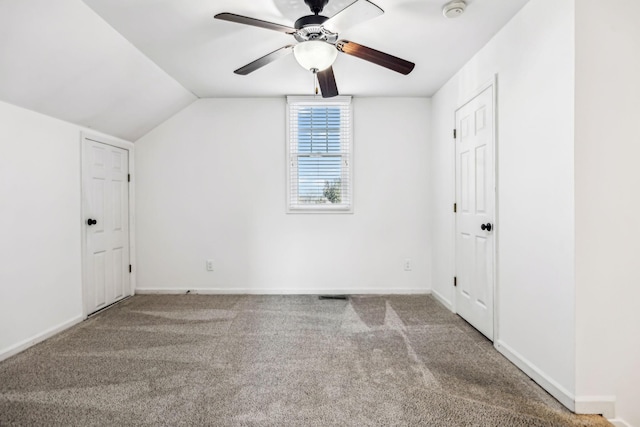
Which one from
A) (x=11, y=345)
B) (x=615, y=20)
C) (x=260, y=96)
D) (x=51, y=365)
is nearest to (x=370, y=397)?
(x=51, y=365)

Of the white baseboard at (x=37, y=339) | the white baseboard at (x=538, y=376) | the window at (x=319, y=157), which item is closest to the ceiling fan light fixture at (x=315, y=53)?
the window at (x=319, y=157)

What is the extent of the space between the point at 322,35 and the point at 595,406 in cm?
259

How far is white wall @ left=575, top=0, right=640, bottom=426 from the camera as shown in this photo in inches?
69.3

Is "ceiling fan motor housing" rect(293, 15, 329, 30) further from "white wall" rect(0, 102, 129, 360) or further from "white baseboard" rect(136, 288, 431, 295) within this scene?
"white baseboard" rect(136, 288, 431, 295)

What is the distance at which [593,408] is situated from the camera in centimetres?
178

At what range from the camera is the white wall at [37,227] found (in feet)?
8.16

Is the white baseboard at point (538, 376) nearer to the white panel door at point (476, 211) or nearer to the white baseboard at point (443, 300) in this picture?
the white panel door at point (476, 211)

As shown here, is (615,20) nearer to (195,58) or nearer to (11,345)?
(195,58)

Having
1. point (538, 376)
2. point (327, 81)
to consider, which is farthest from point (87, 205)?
point (538, 376)

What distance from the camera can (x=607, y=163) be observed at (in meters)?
1.76

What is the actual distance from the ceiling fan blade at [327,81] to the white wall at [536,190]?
4.03 feet

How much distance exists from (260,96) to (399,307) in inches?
115

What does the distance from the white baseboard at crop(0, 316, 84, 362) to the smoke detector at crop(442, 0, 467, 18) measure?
3.88 meters

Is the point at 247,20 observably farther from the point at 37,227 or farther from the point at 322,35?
the point at 37,227
